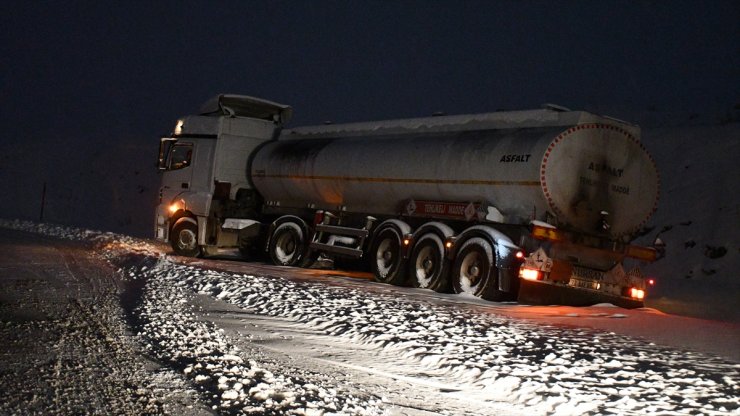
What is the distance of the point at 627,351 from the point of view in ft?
26.9

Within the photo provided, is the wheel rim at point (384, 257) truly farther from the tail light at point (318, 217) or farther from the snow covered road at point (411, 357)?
the snow covered road at point (411, 357)

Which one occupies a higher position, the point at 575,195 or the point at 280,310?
the point at 575,195

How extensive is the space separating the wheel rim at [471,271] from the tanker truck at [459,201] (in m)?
0.02

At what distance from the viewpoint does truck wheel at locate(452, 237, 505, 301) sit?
13.2m

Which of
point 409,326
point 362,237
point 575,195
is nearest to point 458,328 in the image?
point 409,326

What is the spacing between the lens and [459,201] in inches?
576

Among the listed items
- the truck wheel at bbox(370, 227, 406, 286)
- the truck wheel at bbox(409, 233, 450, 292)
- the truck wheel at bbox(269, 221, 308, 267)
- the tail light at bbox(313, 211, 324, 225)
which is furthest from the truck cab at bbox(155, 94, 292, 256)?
the truck wheel at bbox(409, 233, 450, 292)

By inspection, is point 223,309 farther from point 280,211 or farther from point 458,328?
point 280,211

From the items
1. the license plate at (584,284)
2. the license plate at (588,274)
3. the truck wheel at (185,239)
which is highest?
the license plate at (588,274)

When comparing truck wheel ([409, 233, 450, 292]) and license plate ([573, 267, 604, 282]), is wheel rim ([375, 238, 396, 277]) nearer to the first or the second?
truck wheel ([409, 233, 450, 292])

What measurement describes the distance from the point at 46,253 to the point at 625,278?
483 inches

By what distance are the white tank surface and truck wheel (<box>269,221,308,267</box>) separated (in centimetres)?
203

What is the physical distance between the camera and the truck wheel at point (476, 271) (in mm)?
13164

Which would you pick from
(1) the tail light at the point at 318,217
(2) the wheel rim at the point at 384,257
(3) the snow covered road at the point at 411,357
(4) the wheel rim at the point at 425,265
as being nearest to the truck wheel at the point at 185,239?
(1) the tail light at the point at 318,217
